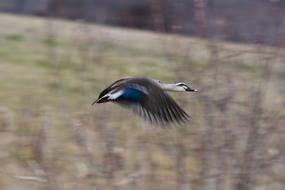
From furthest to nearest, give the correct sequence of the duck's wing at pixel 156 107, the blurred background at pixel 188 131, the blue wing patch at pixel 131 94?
1. the blurred background at pixel 188 131
2. the duck's wing at pixel 156 107
3. the blue wing patch at pixel 131 94

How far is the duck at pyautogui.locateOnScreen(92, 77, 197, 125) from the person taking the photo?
350cm

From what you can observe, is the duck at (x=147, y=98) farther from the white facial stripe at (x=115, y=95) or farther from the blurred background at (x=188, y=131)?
the blurred background at (x=188, y=131)

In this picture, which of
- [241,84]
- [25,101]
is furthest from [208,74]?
[25,101]

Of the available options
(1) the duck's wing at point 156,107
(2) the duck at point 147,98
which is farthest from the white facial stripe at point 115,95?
(1) the duck's wing at point 156,107

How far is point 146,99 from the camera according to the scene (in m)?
3.82

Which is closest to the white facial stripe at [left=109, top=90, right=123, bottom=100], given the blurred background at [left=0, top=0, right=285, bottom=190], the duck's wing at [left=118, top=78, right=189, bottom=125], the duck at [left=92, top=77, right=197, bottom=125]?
the duck at [left=92, top=77, right=197, bottom=125]

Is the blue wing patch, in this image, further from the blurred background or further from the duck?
the blurred background

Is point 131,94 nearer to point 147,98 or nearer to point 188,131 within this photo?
point 147,98

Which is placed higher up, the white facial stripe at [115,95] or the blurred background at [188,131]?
the white facial stripe at [115,95]

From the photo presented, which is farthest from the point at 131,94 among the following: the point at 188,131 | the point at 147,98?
the point at 188,131

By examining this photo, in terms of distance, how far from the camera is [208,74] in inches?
201

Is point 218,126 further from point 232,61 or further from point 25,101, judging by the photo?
point 25,101

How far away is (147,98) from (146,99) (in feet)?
0.04

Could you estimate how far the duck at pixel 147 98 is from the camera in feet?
11.5
